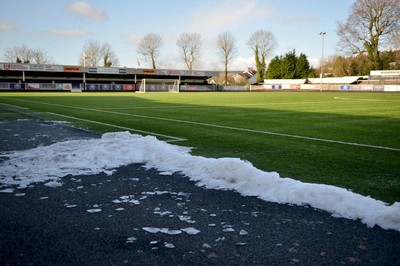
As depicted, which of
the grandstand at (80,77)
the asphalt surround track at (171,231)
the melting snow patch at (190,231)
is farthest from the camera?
the grandstand at (80,77)

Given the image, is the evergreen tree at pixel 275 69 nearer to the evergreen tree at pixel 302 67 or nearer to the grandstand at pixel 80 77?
the evergreen tree at pixel 302 67

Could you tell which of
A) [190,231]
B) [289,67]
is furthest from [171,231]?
[289,67]

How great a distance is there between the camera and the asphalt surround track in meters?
2.27

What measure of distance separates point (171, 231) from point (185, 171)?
1887 millimetres

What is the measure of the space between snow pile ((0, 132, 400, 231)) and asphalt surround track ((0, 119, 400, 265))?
0.18 m

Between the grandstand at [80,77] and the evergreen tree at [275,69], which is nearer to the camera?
the grandstand at [80,77]

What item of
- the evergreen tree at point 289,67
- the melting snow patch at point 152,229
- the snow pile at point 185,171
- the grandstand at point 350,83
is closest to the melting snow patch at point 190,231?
the melting snow patch at point 152,229

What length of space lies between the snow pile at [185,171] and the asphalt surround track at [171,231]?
0.60 feet

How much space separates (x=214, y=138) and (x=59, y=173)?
3.82m

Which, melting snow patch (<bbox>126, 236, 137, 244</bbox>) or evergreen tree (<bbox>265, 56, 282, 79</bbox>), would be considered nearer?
melting snow patch (<bbox>126, 236, 137, 244</bbox>)

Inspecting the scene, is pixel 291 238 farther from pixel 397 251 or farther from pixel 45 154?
pixel 45 154

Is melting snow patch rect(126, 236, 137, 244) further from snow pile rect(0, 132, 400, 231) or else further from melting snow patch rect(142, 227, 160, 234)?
snow pile rect(0, 132, 400, 231)

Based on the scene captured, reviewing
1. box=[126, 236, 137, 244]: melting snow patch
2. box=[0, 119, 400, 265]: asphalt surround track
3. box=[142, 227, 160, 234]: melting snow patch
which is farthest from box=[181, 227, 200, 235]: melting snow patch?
box=[126, 236, 137, 244]: melting snow patch

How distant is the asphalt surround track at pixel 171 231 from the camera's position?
→ 89.4 inches
